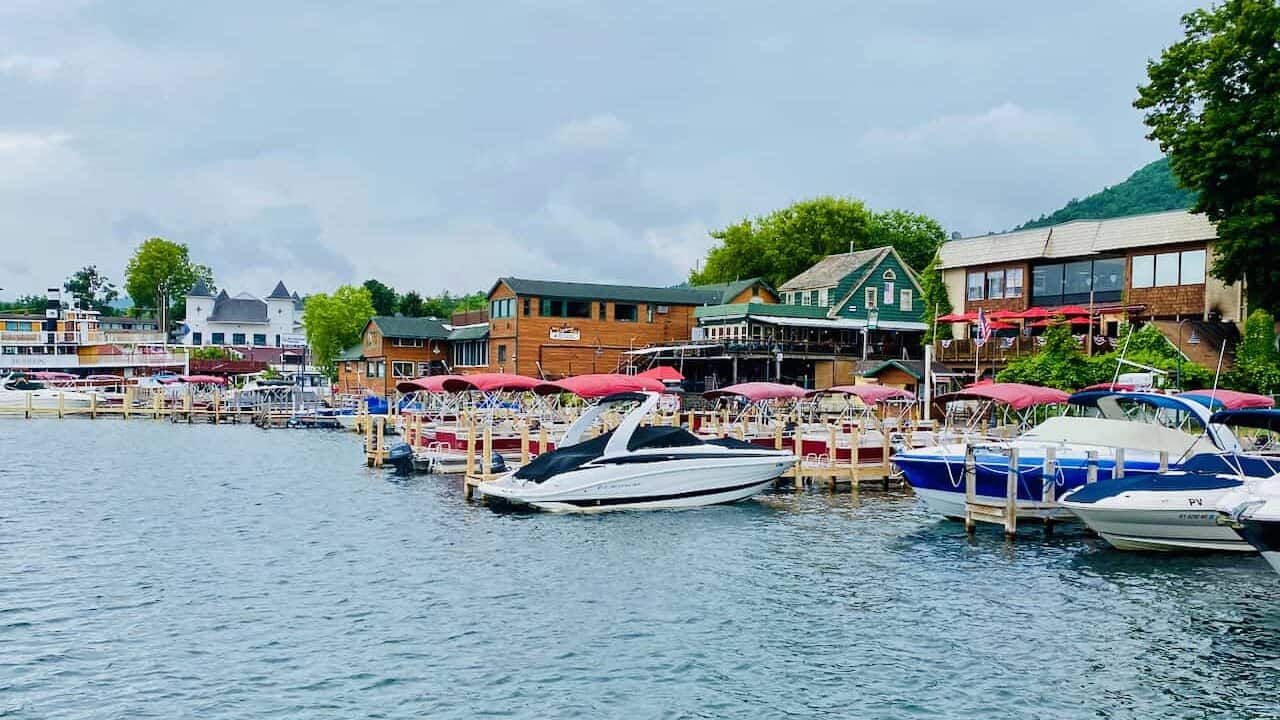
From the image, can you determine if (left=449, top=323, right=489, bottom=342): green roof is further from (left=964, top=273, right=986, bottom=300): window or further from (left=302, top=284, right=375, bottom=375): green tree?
(left=964, top=273, right=986, bottom=300): window

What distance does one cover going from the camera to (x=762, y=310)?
7375 cm

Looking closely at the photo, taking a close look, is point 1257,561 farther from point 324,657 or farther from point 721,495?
point 324,657

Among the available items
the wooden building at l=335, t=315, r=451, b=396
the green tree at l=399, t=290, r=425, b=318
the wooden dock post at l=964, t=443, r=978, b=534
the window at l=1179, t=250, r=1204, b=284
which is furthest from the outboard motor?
the green tree at l=399, t=290, r=425, b=318

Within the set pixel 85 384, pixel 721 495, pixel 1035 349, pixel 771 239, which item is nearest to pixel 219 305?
pixel 85 384

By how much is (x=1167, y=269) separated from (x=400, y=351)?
58.4 meters

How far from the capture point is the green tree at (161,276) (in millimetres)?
161625

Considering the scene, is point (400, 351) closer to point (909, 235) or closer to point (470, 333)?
point (470, 333)

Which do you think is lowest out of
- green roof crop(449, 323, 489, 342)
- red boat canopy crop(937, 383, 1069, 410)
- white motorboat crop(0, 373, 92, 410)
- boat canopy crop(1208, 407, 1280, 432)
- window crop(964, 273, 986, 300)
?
white motorboat crop(0, 373, 92, 410)

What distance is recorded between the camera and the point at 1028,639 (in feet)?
59.4

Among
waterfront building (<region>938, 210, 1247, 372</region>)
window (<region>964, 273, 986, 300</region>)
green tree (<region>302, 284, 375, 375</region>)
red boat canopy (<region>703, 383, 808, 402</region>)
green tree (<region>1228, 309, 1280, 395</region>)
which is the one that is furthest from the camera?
green tree (<region>302, 284, 375, 375</region>)

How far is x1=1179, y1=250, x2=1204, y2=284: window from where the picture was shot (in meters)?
52.0

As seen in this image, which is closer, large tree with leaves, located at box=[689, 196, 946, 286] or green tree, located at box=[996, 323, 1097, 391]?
green tree, located at box=[996, 323, 1097, 391]

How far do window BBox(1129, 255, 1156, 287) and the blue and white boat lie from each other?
26855 mm

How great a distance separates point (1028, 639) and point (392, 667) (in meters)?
10.5
